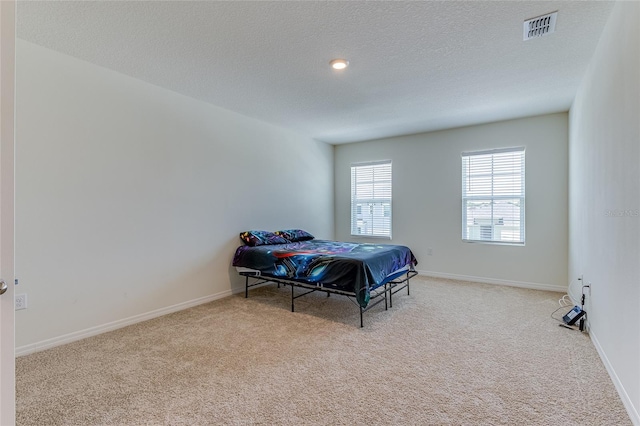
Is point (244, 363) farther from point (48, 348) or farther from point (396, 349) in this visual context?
point (48, 348)

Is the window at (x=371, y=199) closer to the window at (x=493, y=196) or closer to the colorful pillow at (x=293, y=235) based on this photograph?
the window at (x=493, y=196)

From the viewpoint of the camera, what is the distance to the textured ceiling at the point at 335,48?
2047 mm

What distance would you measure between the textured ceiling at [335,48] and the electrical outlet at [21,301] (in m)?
2.00

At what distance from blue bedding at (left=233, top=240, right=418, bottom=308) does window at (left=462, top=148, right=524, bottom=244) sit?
1485 mm

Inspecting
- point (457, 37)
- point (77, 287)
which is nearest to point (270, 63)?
point (457, 37)

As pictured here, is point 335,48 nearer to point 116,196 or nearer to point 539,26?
point 539,26

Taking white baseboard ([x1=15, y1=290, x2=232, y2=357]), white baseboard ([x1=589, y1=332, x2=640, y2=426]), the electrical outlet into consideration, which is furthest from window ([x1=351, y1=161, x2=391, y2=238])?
the electrical outlet

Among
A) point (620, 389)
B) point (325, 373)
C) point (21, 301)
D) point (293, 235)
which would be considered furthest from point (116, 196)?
point (620, 389)

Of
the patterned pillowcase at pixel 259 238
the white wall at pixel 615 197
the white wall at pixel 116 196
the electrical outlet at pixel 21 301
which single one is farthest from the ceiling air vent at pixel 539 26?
the electrical outlet at pixel 21 301

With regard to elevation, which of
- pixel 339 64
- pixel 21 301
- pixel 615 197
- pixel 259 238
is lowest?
pixel 21 301

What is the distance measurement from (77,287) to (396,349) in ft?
9.23

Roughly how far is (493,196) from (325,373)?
151 inches

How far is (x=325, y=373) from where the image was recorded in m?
2.15

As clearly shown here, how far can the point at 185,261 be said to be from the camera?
3592 millimetres
